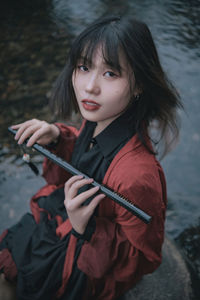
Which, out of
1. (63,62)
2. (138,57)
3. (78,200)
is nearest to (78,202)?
(78,200)

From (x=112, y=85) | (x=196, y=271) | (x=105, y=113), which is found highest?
(x=112, y=85)

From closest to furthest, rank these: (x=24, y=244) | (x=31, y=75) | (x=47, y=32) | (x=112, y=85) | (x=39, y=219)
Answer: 1. (x=112, y=85)
2. (x=24, y=244)
3. (x=39, y=219)
4. (x=31, y=75)
5. (x=47, y=32)

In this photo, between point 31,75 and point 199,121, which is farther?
point 31,75

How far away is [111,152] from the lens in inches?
42.7

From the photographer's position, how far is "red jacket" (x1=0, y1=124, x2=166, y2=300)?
949 mm

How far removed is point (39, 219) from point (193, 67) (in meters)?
2.79

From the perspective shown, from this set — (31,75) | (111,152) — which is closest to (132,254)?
(111,152)

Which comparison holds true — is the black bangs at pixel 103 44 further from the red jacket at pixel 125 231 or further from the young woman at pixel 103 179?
the red jacket at pixel 125 231

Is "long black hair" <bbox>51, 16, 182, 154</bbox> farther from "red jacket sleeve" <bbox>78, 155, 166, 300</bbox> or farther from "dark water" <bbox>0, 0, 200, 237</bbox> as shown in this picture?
"dark water" <bbox>0, 0, 200, 237</bbox>

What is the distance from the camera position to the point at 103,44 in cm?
89

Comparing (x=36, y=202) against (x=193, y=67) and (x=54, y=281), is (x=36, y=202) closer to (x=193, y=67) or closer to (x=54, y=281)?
(x=54, y=281)

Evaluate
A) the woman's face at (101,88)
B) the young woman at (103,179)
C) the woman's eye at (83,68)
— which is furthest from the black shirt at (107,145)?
the woman's eye at (83,68)

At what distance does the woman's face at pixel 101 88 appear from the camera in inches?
35.9

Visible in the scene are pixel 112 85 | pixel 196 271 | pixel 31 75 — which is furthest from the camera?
pixel 31 75
